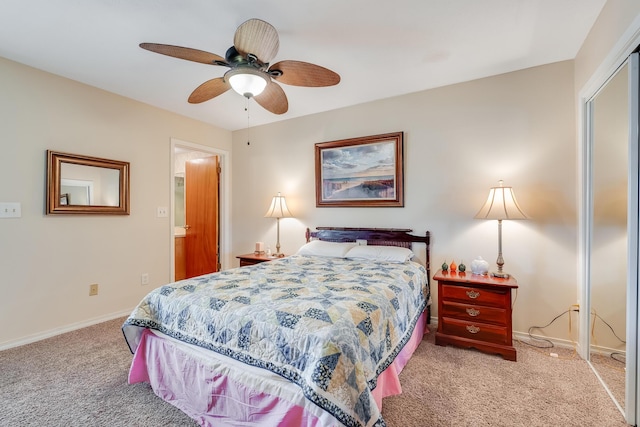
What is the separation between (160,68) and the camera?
8.55 ft

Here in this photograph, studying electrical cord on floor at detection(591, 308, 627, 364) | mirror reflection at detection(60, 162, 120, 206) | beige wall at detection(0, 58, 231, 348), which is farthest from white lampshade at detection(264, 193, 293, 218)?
electrical cord on floor at detection(591, 308, 627, 364)

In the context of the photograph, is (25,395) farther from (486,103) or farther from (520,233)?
(486,103)

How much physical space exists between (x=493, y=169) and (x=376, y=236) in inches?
51.7

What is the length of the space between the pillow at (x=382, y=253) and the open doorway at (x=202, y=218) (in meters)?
2.39

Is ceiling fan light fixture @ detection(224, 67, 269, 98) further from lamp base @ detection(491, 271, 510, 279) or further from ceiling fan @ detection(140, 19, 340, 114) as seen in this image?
lamp base @ detection(491, 271, 510, 279)

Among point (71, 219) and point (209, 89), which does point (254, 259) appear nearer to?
point (71, 219)

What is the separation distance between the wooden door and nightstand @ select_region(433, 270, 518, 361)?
129 inches

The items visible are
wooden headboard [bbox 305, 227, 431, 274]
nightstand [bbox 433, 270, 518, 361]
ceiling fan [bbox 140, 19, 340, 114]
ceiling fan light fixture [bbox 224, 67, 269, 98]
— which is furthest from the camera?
wooden headboard [bbox 305, 227, 431, 274]

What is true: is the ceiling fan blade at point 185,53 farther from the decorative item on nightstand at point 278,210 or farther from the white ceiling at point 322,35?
the decorative item on nightstand at point 278,210

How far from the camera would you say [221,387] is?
58.4 inches

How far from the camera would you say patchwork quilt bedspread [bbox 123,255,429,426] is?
3.85 ft

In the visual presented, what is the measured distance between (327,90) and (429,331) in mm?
2646

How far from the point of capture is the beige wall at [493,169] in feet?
8.18

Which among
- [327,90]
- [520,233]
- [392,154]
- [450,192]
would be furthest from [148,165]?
[520,233]
